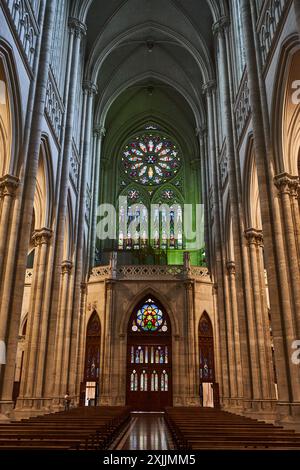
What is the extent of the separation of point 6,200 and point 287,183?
27.4 feet

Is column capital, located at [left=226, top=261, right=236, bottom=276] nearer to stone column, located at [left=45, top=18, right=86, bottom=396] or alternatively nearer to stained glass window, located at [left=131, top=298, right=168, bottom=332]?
stained glass window, located at [left=131, top=298, right=168, bottom=332]

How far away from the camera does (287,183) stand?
41.2 ft

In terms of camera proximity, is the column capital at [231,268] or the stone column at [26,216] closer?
the stone column at [26,216]

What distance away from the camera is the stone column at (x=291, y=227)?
37.8 ft

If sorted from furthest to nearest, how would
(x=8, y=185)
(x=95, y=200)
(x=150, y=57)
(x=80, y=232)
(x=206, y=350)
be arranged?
(x=150, y=57), (x=95, y=200), (x=206, y=350), (x=80, y=232), (x=8, y=185)

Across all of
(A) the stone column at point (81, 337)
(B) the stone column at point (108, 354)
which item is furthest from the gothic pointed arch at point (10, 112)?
(B) the stone column at point (108, 354)

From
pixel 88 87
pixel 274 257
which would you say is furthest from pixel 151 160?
pixel 274 257

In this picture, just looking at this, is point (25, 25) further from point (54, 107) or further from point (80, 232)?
point (80, 232)

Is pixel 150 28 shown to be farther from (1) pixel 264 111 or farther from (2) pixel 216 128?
(1) pixel 264 111

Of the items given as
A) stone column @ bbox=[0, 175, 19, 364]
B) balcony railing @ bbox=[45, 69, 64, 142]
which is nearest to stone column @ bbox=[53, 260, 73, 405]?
balcony railing @ bbox=[45, 69, 64, 142]

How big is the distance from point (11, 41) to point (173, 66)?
20326mm

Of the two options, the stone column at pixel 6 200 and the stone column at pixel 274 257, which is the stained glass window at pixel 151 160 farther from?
the stone column at pixel 6 200

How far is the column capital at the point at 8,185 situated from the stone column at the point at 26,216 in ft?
1.63
